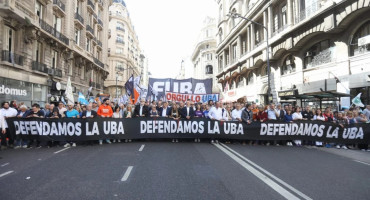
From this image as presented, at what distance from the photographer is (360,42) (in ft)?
47.8

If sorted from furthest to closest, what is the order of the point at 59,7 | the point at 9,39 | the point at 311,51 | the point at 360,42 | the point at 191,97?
the point at 59,7 → the point at 311,51 → the point at 9,39 → the point at 360,42 → the point at 191,97

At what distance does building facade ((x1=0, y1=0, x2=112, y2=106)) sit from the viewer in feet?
56.7

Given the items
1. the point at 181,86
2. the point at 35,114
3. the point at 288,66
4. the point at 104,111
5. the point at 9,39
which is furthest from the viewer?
the point at 288,66

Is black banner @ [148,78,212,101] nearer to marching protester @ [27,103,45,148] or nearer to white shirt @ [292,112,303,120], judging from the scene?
white shirt @ [292,112,303,120]

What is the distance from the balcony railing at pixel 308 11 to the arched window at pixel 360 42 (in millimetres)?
3712

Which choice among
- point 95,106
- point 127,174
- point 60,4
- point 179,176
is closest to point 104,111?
point 95,106

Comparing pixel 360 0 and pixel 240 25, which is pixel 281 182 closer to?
pixel 360 0

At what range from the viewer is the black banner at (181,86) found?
1431cm

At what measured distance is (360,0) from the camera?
13977 millimetres

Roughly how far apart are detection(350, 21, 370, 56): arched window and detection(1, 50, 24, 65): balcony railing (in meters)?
24.5

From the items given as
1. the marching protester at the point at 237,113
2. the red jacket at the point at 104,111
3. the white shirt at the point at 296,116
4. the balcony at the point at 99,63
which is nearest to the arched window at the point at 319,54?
the white shirt at the point at 296,116

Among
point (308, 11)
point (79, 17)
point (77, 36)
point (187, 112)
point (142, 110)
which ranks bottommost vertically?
point (187, 112)

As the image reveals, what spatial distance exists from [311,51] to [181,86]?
1302 centimetres

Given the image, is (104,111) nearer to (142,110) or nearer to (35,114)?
(142,110)
